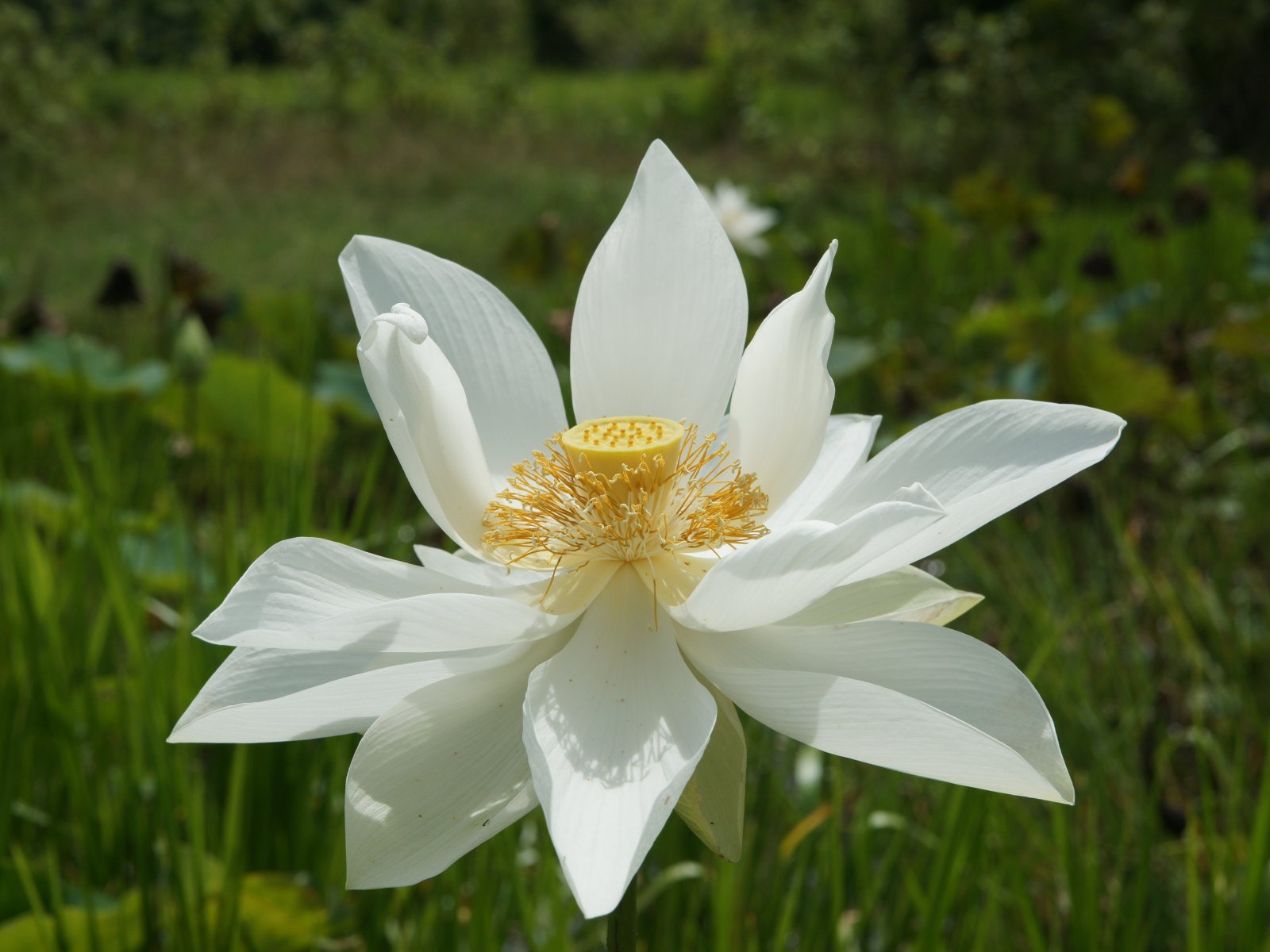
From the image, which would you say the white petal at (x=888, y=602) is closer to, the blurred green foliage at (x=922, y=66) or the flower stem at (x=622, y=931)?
the flower stem at (x=622, y=931)

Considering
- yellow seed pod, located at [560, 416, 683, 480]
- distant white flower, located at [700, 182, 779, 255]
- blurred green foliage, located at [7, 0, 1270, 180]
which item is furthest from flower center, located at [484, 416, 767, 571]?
blurred green foliage, located at [7, 0, 1270, 180]

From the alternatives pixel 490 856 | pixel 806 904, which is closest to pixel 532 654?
pixel 490 856

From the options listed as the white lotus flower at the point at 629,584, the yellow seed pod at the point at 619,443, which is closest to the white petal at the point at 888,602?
the white lotus flower at the point at 629,584

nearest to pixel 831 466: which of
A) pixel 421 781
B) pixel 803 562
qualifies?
pixel 803 562

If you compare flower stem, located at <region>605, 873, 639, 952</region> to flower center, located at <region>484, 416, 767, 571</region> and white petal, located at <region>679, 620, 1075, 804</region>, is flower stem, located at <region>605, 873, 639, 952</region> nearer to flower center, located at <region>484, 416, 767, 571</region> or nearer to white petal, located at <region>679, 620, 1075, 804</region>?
white petal, located at <region>679, 620, 1075, 804</region>

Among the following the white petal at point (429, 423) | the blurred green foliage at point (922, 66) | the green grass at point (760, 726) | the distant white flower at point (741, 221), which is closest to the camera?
the white petal at point (429, 423)

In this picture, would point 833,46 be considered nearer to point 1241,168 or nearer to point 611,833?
point 1241,168
